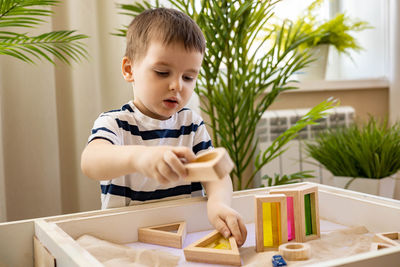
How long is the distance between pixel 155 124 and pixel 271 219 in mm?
418

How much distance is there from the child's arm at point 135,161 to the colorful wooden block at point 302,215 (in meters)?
0.27

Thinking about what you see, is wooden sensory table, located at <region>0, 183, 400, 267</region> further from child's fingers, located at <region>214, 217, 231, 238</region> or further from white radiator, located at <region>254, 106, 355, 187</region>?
white radiator, located at <region>254, 106, 355, 187</region>

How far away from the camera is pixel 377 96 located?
9.95ft

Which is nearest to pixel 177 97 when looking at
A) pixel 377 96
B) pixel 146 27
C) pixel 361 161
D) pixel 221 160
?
pixel 146 27

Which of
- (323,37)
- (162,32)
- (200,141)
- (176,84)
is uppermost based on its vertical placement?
(323,37)

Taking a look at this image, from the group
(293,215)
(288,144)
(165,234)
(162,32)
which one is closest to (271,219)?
(293,215)

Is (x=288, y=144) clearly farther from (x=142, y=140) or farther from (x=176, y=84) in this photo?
(x=176, y=84)

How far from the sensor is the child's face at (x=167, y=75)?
0.91 meters

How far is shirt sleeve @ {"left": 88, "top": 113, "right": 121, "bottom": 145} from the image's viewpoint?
891 mm

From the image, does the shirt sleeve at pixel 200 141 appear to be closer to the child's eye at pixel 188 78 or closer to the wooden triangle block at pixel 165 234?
the child's eye at pixel 188 78

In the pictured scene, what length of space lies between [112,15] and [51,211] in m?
0.87

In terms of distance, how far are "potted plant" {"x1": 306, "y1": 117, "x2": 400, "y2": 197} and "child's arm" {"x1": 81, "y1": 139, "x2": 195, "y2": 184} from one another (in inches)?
59.4

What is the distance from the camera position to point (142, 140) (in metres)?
1.07

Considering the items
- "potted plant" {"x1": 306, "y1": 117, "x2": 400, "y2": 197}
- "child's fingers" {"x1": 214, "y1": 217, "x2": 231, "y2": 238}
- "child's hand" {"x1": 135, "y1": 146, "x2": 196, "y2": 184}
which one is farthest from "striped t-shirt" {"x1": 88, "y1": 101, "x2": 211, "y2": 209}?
"potted plant" {"x1": 306, "y1": 117, "x2": 400, "y2": 197}
